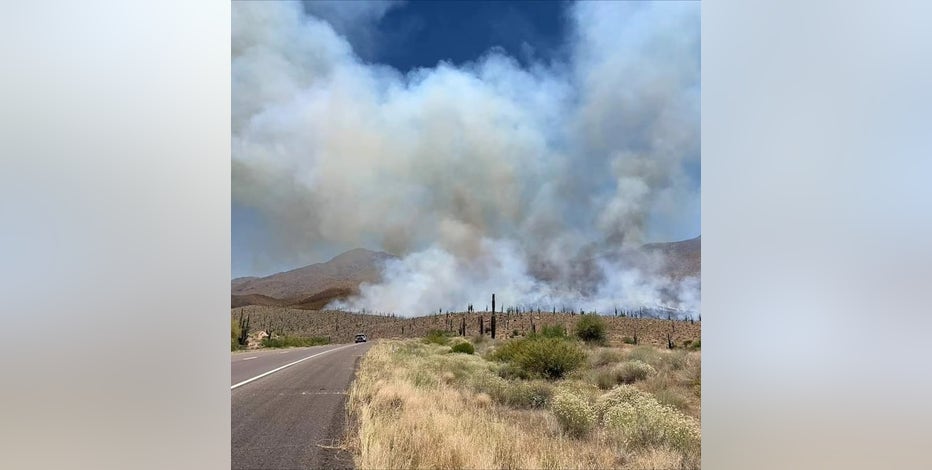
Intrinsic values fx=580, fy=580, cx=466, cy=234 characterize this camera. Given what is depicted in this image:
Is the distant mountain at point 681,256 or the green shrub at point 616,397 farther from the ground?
the distant mountain at point 681,256

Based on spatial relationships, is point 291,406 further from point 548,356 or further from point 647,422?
point 647,422

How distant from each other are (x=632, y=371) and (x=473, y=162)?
8.51 ft

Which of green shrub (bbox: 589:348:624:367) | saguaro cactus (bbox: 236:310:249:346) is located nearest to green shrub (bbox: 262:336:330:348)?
saguaro cactus (bbox: 236:310:249:346)

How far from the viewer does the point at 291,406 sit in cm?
507

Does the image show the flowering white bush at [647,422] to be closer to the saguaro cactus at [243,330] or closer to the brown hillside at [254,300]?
the brown hillside at [254,300]

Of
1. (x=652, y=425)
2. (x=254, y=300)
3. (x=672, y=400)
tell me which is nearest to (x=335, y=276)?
(x=254, y=300)

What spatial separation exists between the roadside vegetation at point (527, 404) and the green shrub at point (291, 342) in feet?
1.79

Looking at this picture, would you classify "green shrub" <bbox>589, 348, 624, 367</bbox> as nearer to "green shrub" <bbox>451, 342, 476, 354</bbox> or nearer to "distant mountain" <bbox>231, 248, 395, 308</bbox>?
"green shrub" <bbox>451, 342, 476, 354</bbox>

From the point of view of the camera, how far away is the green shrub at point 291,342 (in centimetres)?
562
